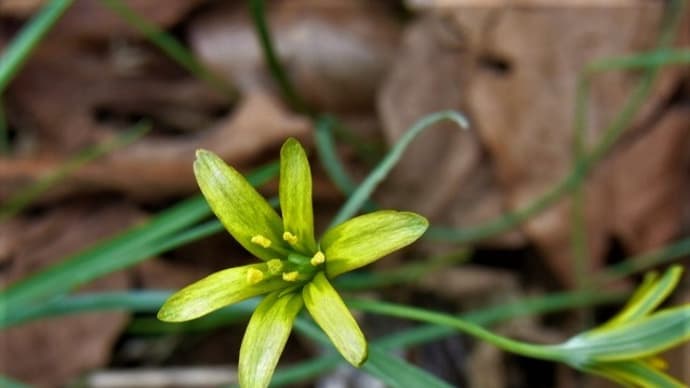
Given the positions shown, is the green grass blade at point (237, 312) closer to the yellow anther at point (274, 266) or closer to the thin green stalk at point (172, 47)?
the yellow anther at point (274, 266)

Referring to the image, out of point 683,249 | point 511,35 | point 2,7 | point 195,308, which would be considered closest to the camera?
point 195,308

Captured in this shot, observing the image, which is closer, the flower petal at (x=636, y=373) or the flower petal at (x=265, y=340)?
the flower petal at (x=265, y=340)

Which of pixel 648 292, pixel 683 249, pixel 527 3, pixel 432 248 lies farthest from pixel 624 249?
pixel 648 292

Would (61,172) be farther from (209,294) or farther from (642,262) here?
(642,262)

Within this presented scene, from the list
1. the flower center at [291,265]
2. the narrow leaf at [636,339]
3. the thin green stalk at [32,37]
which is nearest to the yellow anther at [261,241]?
the flower center at [291,265]

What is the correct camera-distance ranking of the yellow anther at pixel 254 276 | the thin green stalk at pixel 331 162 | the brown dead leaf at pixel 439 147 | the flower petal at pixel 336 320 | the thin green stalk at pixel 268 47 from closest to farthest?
1. the flower petal at pixel 336 320
2. the yellow anther at pixel 254 276
3. the thin green stalk at pixel 268 47
4. the thin green stalk at pixel 331 162
5. the brown dead leaf at pixel 439 147

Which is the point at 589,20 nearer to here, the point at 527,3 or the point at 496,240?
the point at 527,3

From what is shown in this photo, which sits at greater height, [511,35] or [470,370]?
[511,35]

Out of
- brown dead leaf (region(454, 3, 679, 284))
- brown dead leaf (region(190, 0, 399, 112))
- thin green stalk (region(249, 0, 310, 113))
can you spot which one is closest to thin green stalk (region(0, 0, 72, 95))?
thin green stalk (region(249, 0, 310, 113))
